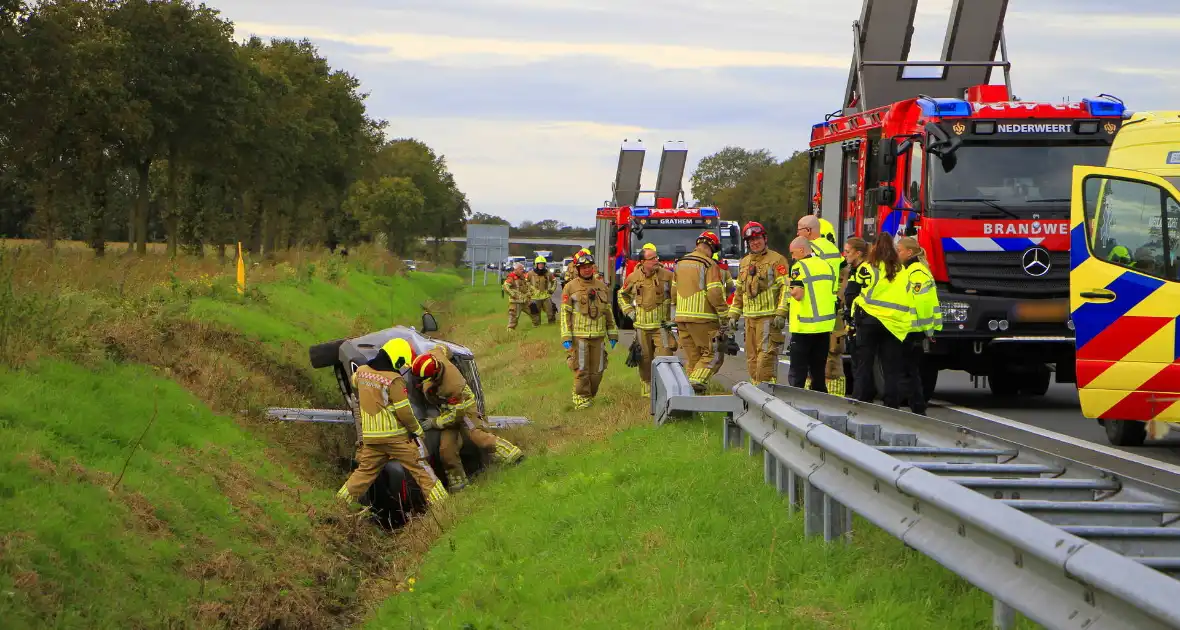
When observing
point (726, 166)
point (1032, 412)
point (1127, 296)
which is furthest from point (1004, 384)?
point (726, 166)

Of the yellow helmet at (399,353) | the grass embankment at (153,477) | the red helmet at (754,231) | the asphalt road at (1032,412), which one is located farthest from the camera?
the red helmet at (754,231)

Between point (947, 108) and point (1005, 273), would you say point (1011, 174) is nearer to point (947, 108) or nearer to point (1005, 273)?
point (947, 108)

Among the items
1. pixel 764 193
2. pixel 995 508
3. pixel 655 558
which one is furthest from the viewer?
pixel 764 193

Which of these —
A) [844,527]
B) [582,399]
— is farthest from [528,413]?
[844,527]

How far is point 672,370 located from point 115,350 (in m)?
5.37

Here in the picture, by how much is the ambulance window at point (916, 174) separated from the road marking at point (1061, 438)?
220 cm

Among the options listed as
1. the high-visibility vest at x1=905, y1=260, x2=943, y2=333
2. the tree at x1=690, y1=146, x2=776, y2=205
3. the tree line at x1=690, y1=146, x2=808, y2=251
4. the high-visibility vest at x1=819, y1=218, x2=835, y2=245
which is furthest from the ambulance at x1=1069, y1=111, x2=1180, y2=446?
the tree at x1=690, y1=146, x2=776, y2=205

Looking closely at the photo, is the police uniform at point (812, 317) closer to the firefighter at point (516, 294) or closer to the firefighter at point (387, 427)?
the firefighter at point (387, 427)

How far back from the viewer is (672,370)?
13.2m

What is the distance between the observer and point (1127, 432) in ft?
37.9

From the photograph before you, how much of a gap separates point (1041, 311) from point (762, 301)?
280 centimetres

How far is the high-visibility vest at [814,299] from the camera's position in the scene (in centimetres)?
1276

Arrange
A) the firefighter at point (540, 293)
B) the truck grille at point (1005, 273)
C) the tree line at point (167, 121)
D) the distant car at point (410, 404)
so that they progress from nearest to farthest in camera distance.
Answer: the distant car at point (410, 404) → the truck grille at point (1005, 273) → the firefighter at point (540, 293) → the tree line at point (167, 121)

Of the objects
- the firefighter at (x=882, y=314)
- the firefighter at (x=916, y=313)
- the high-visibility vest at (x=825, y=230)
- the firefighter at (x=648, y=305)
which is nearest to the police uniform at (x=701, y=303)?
the firefighter at (x=648, y=305)
